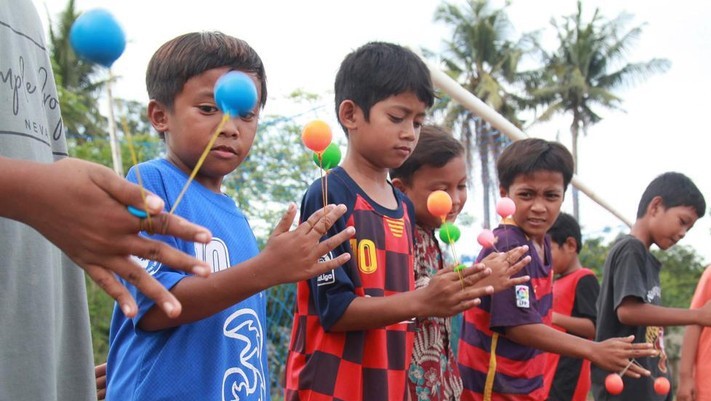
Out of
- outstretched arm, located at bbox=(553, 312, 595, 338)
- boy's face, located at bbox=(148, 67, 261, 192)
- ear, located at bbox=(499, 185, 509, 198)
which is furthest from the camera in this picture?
outstretched arm, located at bbox=(553, 312, 595, 338)

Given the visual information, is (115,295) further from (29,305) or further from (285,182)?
(285,182)

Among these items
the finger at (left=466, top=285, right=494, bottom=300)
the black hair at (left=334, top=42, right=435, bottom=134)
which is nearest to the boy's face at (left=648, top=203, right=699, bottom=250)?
the black hair at (left=334, top=42, right=435, bottom=134)

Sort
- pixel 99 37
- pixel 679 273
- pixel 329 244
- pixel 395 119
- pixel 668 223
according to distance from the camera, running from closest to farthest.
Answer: pixel 99 37 → pixel 329 244 → pixel 395 119 → pixel 668 223 → pixel 679 273

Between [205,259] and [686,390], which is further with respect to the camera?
[686,390]

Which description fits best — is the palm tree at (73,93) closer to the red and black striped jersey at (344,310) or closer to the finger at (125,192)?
the finger at (125,192)

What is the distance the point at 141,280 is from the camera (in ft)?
4.09

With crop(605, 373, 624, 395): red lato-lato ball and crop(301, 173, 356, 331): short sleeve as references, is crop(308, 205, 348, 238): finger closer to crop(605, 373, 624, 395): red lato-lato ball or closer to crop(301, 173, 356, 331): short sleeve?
crop(301, 173, 356, 331): short sleeve

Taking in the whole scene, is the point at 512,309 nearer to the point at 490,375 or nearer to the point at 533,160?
the point at 490,375

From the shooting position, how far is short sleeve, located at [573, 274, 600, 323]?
5879mm

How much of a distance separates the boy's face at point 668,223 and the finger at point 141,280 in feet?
14.9

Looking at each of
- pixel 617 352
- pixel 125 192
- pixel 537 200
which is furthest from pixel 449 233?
pixel 125 192

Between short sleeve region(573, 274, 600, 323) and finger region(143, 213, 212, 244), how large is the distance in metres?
5.07

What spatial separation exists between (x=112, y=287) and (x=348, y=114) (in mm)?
2216

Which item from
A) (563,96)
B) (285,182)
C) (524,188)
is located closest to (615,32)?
(563,96)
